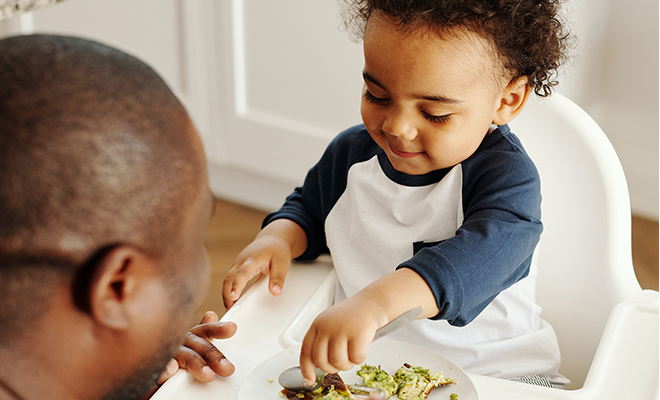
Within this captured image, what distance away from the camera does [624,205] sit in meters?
0.82

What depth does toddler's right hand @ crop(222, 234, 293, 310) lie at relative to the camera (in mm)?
Result: 814

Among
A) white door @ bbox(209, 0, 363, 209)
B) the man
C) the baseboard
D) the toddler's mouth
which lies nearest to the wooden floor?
the baseboard

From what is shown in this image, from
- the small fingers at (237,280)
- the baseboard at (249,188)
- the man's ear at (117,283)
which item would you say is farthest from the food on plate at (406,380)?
the baseboard at (249,188)

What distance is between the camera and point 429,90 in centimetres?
69

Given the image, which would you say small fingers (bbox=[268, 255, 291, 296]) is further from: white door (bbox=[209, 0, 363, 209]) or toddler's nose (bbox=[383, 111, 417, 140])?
white door (bbox=[209, 0, 363, 209])

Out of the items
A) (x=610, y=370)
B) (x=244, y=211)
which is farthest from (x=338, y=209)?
(x=244, y=211)

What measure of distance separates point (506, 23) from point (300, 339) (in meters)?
0.42

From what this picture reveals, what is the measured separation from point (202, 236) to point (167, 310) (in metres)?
0.05

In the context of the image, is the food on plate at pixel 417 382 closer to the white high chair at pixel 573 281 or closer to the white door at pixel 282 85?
the white high chair at pixel 573 281

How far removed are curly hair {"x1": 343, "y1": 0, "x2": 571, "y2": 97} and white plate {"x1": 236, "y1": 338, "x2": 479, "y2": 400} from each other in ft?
1.10

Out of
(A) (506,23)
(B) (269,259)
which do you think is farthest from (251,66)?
(A) (506,23)

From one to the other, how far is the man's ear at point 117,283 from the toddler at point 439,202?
25cm

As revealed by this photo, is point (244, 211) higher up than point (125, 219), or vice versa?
point (125, 219)

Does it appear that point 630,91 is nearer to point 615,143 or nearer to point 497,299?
point 615,143
